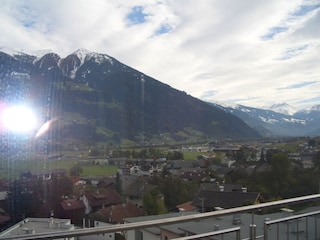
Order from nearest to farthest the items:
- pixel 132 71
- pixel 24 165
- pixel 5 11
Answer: pixel 5 11 < pixel 24 165 < pixel 132 71

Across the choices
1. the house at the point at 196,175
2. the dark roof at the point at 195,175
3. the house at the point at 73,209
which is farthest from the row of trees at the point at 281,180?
the house at the point at 73,209

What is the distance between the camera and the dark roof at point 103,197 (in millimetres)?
25770

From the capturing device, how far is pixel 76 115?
5881 centimetres

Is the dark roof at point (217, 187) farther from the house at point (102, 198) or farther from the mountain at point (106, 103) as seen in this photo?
the mountain at point (106, 103)

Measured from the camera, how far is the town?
21.4 meters

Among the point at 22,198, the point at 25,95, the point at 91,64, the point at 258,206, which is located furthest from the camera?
the point at 91,64

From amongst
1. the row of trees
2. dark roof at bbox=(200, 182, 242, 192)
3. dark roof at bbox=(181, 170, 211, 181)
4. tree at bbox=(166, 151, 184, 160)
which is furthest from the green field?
the row of trees

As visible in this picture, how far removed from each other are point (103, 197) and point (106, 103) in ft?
143

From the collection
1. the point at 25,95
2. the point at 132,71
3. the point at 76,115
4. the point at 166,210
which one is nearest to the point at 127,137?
the point at 76,115

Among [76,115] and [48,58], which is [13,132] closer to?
[76,115]

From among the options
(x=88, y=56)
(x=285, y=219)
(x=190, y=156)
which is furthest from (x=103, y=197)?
(x=88, y=56)

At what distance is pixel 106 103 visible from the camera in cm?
6969

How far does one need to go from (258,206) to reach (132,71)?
3423 inches

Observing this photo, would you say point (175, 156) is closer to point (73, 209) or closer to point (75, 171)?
point (75, 171)
